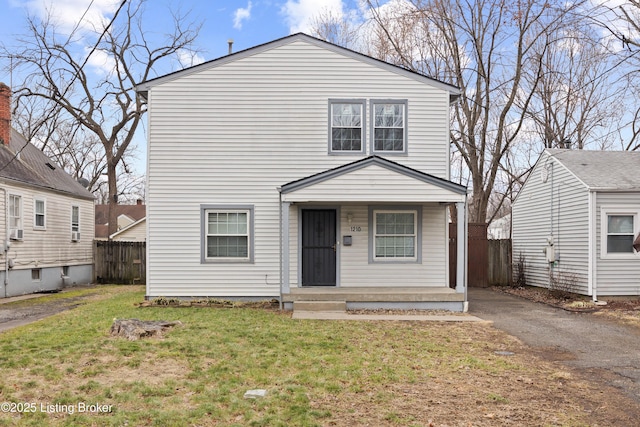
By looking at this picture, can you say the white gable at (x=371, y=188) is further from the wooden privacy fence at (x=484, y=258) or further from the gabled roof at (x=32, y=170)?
the gabled roof at (x=32, y=170)

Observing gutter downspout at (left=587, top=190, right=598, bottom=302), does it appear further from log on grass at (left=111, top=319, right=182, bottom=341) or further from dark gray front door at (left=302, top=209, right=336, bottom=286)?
log on grass at (left=111, top=319, right=182, bottom=341)

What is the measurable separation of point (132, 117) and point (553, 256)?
2032 centimetres

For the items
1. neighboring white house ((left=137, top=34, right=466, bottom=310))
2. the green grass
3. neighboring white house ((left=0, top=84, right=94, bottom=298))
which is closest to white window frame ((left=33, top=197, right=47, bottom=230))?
neighboring white house ((left=0, top=84, right=94, bottom=298))

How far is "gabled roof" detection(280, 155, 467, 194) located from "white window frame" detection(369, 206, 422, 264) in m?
1.48

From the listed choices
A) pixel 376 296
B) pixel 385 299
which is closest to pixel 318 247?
pixel 376 296

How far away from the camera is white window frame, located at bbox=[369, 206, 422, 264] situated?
13.5 m

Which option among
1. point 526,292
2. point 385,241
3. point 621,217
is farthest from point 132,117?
point 621,217

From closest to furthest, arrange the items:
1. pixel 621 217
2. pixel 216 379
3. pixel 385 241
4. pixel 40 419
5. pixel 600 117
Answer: pixel 40 419, pixel 216 379, pixel 385 241, pixel 621 217, pixel 600 117

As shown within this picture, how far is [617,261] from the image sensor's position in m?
14.4

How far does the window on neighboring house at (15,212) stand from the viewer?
633 inches

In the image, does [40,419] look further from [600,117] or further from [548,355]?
[600,117]

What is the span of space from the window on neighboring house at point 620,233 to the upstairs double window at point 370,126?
6.02 m

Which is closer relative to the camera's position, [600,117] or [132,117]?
[600,117]

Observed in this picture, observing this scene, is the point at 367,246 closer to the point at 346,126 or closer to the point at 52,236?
the point at 346,126
